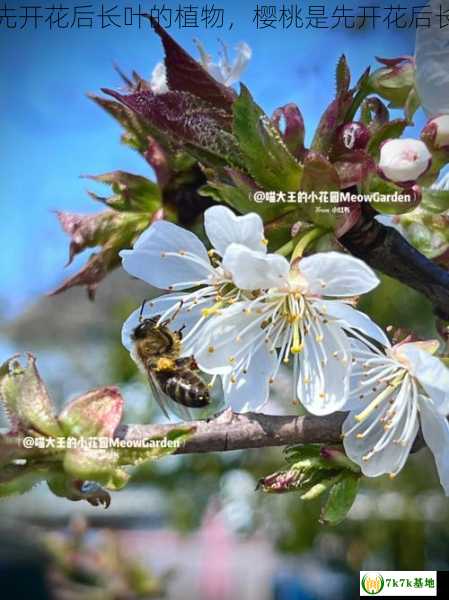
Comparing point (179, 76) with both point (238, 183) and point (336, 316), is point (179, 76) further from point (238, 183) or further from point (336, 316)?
point (336, 316)

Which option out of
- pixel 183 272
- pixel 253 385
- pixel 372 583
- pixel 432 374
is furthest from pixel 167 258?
pixel 372 583

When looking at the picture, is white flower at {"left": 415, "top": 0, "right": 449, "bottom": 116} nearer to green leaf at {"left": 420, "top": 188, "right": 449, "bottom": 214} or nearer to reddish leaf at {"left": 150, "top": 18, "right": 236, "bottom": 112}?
green leaf at {"left": 420, "top": 188, "right": 449, "bottom": 214}

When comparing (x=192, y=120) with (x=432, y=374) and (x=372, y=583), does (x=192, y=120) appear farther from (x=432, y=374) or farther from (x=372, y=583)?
(x=372, y=583)

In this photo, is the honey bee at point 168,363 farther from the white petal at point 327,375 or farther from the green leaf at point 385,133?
the green leaf at point 385,133

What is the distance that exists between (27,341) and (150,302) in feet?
1.50

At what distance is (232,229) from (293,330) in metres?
0.11

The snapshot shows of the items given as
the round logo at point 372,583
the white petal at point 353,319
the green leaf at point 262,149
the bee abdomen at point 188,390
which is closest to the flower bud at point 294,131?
the green leaf at point 262,149

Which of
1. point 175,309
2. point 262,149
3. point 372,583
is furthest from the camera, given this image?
point 372,583

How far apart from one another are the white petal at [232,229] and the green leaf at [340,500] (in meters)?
0.21

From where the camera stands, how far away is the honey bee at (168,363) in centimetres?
72

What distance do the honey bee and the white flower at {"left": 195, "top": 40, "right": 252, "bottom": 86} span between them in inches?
8.9

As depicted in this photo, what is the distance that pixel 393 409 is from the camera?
0.69 meters

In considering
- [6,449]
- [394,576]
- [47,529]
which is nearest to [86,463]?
[6,449]

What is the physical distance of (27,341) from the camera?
113cm
